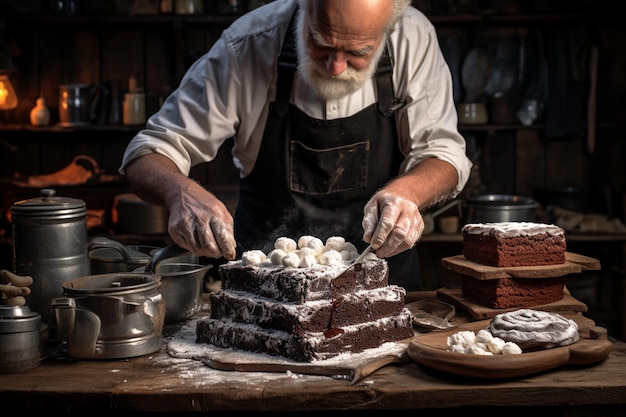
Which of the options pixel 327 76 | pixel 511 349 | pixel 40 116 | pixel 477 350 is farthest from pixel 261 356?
pixel 40 116

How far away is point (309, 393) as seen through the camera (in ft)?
7.27

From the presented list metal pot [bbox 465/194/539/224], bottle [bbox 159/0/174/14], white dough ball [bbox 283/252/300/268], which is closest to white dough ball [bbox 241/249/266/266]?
white dough ball [bbox 283/252/300/268]

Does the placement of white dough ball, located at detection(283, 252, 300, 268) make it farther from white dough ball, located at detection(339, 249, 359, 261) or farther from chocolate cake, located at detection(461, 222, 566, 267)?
chocolate cake, located at detection(461, 222, 566, 267)

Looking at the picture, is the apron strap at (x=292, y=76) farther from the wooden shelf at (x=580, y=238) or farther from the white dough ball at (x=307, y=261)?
the wooden shelf at (x=580, y=238)

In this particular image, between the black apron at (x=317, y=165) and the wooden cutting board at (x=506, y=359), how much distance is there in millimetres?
1199

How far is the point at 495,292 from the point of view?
2.93 metres

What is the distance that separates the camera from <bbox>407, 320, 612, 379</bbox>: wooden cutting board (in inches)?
89.4

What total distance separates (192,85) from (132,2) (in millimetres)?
3531

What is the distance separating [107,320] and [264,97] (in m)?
1.50

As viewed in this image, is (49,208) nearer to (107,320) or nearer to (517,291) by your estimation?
(107,320)

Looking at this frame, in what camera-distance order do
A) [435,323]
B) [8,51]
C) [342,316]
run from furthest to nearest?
[8,51] → [435,323] → [342,316]

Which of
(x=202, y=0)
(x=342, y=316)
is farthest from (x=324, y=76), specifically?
(x=202, y=0)

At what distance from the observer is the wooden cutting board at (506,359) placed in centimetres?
227

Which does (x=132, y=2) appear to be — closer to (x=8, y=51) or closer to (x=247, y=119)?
(x=8, y=51)
